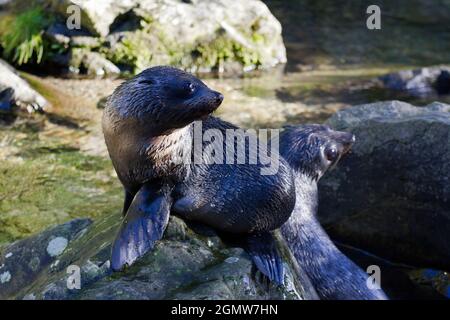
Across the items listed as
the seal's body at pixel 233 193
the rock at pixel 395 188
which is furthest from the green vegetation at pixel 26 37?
the seal's body at pixel 233 193

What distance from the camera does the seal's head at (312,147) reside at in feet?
19.0

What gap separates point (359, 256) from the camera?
23.0 feet

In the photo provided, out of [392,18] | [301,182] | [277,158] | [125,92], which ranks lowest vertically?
[392,18]

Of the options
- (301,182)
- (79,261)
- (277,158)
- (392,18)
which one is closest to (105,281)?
(79,261)

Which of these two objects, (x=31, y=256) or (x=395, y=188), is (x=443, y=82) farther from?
(x=31, y=256)

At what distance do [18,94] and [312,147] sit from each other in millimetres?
6044

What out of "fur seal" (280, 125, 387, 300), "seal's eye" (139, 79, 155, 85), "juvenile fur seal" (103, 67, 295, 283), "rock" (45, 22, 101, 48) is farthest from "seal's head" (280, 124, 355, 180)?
"rock" (45, 22, 101, 48)

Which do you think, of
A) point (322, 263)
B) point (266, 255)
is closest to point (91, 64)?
point (322, 263)

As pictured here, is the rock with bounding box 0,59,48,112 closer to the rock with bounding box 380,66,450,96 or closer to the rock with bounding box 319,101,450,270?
the rock with bounding box 319,101,450,270

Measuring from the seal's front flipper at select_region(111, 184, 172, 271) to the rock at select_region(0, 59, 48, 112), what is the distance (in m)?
6.57

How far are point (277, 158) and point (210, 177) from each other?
516mm

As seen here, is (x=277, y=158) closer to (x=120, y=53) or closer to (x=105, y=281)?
(x=105, y=281)

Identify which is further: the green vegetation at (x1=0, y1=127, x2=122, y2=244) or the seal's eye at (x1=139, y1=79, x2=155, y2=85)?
the green vegetation at (x1=0, y1=127, x2=122, y2=244)

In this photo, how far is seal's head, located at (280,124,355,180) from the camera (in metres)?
5.80
